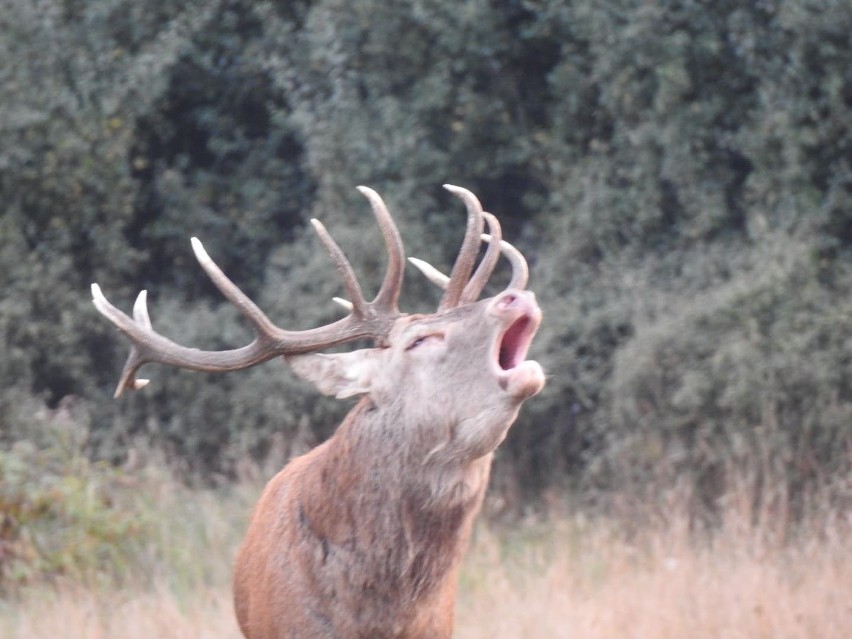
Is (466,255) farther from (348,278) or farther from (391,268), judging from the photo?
(348,278)

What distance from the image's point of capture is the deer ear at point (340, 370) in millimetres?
4625

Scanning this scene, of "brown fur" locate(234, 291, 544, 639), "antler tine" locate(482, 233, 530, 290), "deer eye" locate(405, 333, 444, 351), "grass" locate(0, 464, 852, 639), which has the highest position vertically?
"antler tine" locate(482, 233, 530, 290)

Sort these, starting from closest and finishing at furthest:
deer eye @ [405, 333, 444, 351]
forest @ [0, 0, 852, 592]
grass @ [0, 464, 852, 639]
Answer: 1. deer eye @ [405, 333, 444, 351]
2. grass @ [0, 464, 852, 639]
3. forest @ [0, 0, 852, 592]

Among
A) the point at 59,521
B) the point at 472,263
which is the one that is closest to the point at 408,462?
the point at 472,263

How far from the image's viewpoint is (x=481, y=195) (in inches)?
442

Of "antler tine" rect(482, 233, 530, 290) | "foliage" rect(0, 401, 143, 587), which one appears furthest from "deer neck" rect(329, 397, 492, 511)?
"foliage" rect(0, 401, 143, 587)

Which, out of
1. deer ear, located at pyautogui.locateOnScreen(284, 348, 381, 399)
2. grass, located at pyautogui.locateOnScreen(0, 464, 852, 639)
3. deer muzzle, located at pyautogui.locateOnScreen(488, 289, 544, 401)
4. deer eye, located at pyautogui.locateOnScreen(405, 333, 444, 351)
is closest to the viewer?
deer muzzle, located at pyautogui.locateOnScreen(488, 289, 544, 401)

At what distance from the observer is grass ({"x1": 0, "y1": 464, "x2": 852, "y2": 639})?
631cm

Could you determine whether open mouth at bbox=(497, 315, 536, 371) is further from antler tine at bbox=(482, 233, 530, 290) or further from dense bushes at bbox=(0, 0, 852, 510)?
dense bushes at bbox=(0, 0, 852, 510)

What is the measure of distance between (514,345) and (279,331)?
2.94 feet

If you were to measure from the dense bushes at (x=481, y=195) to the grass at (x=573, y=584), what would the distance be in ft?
3.15

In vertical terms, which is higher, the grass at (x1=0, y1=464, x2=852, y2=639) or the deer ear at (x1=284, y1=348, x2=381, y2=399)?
the deer ear at (x1=284, y1=348, x2=381, y2=399)

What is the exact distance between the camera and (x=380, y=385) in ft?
15.0

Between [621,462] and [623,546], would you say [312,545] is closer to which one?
[623,546]
